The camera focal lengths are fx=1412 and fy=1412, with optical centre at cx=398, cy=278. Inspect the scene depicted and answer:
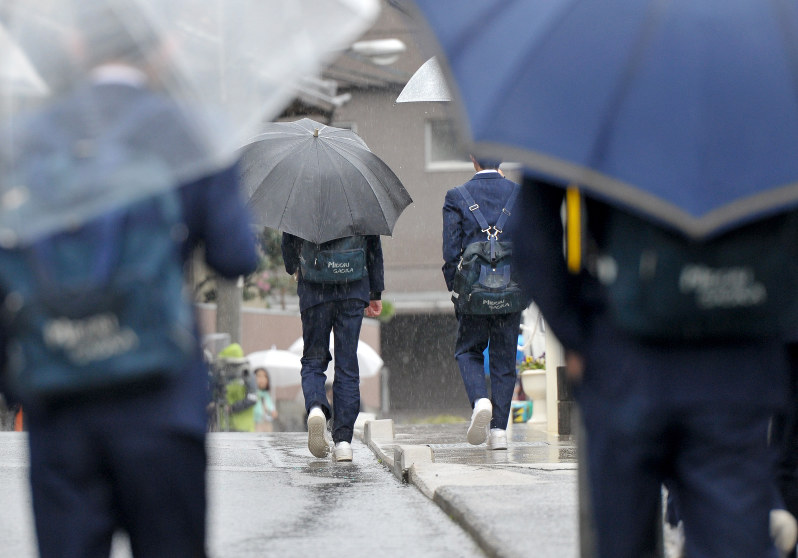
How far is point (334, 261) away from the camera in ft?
28.1

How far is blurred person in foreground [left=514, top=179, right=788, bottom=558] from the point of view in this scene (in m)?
2.91

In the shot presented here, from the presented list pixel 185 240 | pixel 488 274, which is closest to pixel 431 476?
pixel 488 274

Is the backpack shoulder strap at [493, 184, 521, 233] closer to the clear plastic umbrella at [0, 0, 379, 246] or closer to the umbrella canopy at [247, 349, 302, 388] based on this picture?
the clear plastic umbrella at [0, 0, 379, 246]

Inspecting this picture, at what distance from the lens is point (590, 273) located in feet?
10.4

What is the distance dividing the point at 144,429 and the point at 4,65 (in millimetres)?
777

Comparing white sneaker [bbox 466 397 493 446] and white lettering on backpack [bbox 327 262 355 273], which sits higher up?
white lettering on backpack [bbox 327 262 355 273]

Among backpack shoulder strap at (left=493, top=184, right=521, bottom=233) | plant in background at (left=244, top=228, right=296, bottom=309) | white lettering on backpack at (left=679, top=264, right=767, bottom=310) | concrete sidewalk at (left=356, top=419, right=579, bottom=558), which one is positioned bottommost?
concrete sidewalk at (left=356, top=419, right=579, bottom=558)

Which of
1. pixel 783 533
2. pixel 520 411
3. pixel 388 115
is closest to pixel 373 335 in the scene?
pixel 388 115

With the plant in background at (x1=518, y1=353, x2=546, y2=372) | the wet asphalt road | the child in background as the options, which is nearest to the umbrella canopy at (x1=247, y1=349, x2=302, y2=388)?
the child in background

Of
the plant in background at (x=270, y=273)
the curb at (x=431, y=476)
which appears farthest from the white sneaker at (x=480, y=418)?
the plant in background at (x=270, y=273)

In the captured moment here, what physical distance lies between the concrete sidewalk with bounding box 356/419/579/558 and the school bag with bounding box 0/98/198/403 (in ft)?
6.66

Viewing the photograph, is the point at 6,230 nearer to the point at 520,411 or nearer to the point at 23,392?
the point at 23,392

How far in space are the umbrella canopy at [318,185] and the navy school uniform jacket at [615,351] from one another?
17.5 ft

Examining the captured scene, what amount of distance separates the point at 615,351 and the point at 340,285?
5.75 metres
